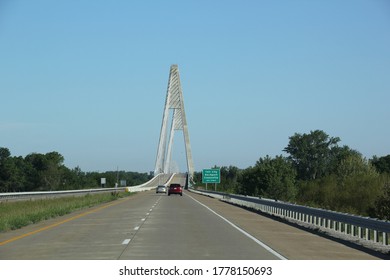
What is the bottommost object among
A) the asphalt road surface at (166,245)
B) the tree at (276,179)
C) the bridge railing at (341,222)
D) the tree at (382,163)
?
the asphalt road surface at (166,245)

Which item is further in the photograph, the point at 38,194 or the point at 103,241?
the point at 38,194

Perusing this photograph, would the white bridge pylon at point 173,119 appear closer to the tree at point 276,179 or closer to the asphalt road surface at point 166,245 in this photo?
the tree at point 276,179

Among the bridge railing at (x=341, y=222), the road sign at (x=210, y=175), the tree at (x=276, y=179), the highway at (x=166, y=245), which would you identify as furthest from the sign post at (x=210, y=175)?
the highway at (x=166, y=245)

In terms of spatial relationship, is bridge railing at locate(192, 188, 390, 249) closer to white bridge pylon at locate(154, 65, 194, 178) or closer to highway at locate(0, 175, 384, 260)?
highway at locate(0, 175, 384, 260)

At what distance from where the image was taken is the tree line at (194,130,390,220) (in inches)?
2168

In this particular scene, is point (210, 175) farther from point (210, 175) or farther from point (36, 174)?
point (36, 174)

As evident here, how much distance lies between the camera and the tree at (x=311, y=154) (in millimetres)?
172000

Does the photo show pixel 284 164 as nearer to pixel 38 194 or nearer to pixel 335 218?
pixel 38 194

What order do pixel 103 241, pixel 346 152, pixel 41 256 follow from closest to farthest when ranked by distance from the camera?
1. pixel 41 256
2. pixel 103 241
3. pixel 346 152

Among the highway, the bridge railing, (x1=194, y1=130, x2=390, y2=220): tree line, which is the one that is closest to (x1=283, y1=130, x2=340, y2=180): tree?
(x1=194, y1=130, x2=390, y2=220): tree line

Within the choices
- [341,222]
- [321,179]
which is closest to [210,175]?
[321,179]

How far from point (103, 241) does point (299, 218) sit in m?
16.9
